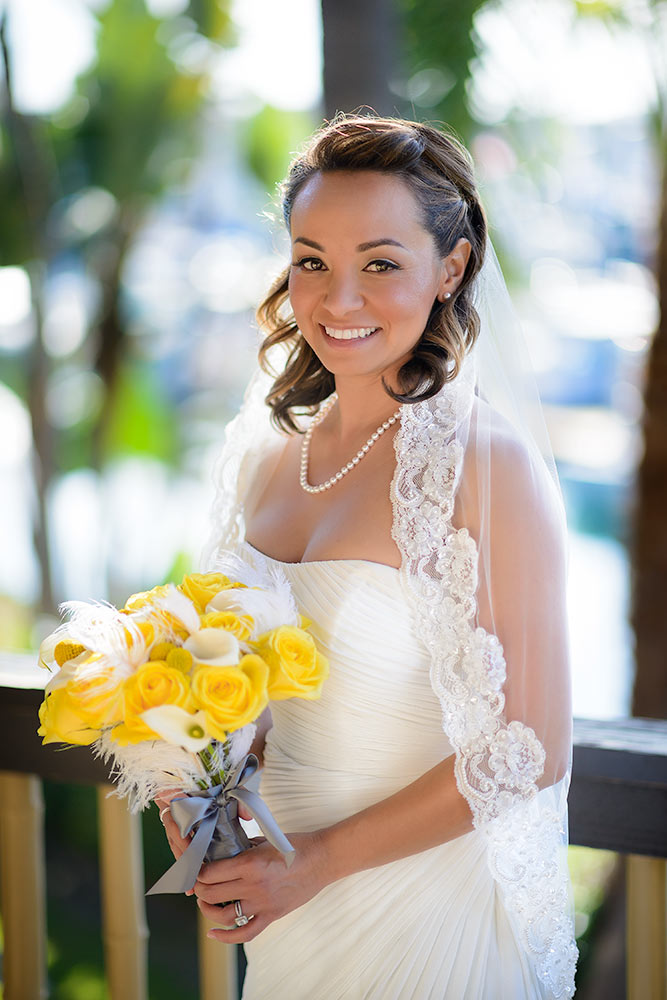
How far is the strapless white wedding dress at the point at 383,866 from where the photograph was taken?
1828 millimetres

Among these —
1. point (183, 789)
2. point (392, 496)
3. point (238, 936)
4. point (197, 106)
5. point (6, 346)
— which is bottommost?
point (238, 936)

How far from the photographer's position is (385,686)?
6.09ft

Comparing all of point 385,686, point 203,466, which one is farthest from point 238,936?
point 203,466

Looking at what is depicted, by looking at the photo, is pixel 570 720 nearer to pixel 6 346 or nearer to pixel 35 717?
pixel 35 717

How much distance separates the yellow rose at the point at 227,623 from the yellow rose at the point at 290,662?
0.12 feet

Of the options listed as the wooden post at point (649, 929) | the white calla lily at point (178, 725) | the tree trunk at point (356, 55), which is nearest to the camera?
the white calla lily at point (178, 725)

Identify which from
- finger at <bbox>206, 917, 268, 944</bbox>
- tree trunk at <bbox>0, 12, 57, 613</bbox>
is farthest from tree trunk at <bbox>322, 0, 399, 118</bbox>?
tree trunk at <bbox>0, 12, 57, 613</bbox>

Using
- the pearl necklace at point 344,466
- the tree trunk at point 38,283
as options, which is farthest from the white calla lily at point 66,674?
the tree trunk at point 38,283

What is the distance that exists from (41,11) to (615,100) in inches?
242

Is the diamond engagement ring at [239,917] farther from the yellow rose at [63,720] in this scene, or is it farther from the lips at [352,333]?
the lips at [352,333]

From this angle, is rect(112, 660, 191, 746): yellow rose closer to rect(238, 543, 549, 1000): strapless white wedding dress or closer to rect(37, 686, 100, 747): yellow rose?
rect(37, 686, 100, 747): yellow rose

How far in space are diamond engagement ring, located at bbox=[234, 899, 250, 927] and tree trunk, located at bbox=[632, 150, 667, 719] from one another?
328cm

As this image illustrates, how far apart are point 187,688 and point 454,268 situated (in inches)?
38.2

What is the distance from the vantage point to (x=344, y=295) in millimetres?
1830
